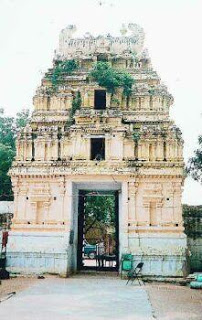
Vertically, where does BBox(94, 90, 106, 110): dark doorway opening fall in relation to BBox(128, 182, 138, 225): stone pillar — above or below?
above

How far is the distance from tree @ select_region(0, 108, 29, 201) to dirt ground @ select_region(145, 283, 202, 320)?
50.4 feet

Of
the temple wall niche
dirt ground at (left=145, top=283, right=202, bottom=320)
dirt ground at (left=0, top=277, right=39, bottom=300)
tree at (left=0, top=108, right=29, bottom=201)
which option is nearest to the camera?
dirt ground at (left=145, top=283, right=202, bottom=320)

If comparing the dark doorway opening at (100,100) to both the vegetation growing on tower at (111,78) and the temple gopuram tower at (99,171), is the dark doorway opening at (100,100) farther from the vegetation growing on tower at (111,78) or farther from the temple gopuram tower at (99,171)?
the vegetation growing on tower at (111,78)

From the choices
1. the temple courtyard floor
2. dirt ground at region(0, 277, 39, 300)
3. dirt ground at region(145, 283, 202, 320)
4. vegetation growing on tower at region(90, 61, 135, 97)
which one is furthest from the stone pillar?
vegetation growing on tower at region(90, 61, 135, 97)

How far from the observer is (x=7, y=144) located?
103 ft

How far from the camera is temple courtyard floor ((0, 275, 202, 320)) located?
30.9 feet

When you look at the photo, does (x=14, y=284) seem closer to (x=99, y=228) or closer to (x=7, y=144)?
→ (x=7, y=144)

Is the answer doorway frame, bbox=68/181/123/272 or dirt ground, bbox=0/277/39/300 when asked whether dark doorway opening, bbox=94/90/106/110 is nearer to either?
doorway frame, bbox=68/181/123/272

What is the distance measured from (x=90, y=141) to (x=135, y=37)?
350 inches

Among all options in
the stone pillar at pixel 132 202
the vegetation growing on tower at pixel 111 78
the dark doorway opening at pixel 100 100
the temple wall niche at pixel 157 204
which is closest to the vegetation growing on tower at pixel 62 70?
the vegetation growing on tower at pixel 111 78

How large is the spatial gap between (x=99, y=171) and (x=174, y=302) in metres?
8.75

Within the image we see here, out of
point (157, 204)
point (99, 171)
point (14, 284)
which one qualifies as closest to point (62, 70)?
point (99, 171)

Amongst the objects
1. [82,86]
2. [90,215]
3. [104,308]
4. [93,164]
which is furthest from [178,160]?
[90,215]

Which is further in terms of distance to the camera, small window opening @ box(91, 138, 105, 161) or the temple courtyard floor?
small window opening @ box(91, 138, 105, 161)
